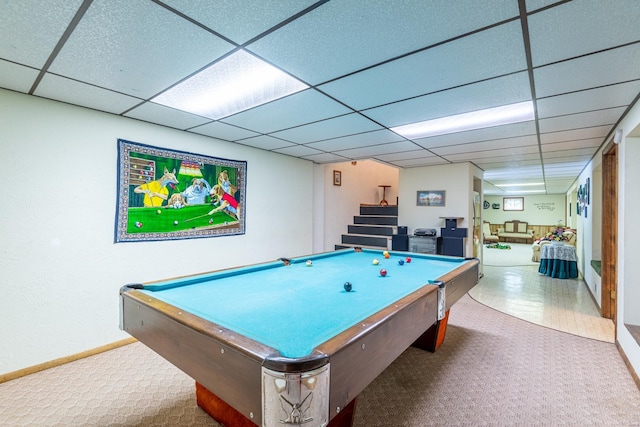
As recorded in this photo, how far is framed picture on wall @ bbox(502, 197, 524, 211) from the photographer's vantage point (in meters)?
13.4

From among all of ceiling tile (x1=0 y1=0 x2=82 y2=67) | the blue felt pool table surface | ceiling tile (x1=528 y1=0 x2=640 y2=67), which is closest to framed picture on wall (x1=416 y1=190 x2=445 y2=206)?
the blue felt pool table surface

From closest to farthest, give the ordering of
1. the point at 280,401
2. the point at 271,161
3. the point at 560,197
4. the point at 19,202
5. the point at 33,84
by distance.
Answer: the point at 280,401 < the point at 33,84 < the point at 19,202 < the point at 271,161 < the point at 560,197

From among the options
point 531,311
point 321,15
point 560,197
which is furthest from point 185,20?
point 560,197

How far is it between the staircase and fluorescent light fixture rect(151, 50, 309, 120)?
3.77 meters

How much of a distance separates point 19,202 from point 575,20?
→ 3634mm

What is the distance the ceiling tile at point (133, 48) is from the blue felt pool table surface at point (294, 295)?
1342 mm

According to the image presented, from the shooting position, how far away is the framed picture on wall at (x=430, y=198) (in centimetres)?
538

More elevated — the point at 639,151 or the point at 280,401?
the point at 639,151

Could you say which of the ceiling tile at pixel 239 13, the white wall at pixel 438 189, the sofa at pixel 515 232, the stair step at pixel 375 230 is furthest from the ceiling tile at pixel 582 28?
the sofa at pixel 515 232

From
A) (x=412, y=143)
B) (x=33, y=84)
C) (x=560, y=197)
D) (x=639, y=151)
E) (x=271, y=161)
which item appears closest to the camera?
(x=33, y=84)

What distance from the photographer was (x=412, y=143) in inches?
147

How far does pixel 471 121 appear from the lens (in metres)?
2.83

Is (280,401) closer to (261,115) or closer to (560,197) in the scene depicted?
(261,115)

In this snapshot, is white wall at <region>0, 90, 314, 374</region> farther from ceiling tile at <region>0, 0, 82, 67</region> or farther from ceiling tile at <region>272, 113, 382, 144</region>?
ceiling tile at <region>272, 113, 382, 144</region>
